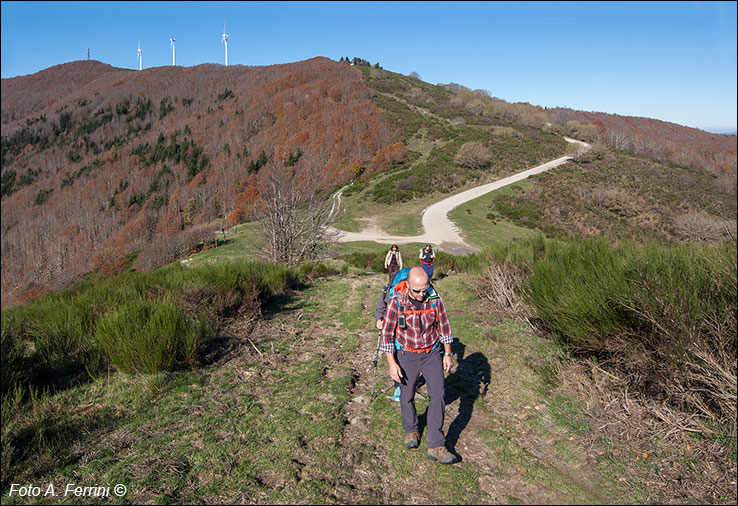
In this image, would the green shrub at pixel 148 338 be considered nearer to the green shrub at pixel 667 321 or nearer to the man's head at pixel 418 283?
the man's head at pixel 418 283

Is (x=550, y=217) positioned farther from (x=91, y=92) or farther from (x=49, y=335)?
(x=91, y=92)

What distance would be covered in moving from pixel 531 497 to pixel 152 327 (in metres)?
4.01

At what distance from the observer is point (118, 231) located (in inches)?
2717

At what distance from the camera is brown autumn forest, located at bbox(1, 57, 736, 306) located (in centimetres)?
5244

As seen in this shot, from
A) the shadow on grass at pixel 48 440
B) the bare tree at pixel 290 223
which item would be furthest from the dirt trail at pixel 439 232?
the shadow on grass at pixel 48 440

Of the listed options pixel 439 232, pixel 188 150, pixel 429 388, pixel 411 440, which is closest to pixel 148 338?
pixel 411 440

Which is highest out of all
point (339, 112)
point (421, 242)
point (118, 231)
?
point (339, 112)

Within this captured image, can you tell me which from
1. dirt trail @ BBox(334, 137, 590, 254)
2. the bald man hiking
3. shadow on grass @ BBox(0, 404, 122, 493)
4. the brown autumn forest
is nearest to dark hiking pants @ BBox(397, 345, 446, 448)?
the bald man hiking

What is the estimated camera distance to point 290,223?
44.8ft

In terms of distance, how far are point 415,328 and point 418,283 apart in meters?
0.37

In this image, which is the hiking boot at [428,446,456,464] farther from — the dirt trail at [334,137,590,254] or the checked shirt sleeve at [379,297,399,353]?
the dirt trail at [334,137,590,254]

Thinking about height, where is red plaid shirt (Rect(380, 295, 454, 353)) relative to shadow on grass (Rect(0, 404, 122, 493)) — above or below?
above

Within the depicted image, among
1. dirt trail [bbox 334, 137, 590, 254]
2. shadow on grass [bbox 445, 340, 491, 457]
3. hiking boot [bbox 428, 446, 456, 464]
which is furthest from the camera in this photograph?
dirt trail [bbox 334, 137, 590, 254]

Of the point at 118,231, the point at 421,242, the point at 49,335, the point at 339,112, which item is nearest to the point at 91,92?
the point at 118,231
